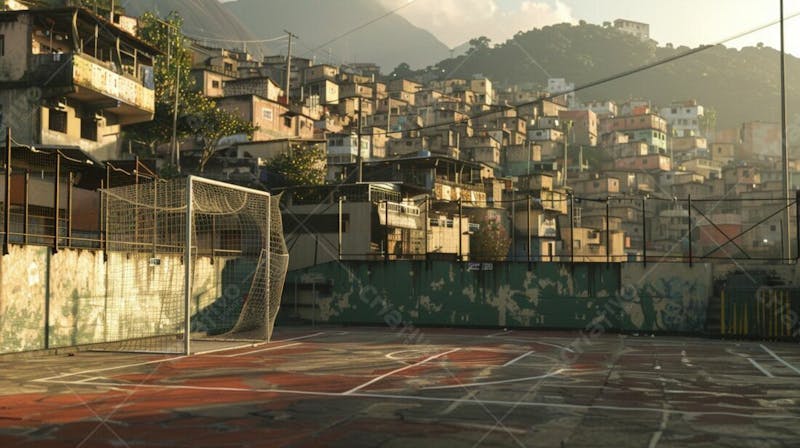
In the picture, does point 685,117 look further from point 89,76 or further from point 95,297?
point 95,297

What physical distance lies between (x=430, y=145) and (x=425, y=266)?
68521 millimetres

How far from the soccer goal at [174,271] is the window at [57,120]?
18033mm

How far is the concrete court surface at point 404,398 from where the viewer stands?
10703mm

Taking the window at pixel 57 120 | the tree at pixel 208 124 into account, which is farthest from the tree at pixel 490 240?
the window at pixel 57 120

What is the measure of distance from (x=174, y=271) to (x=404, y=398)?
16.6 metres

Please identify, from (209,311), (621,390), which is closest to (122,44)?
(209,311)

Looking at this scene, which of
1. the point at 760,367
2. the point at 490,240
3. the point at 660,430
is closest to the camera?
the point at 660,430

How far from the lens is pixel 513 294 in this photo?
3328 centimetres

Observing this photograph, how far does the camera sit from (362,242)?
1711 inches

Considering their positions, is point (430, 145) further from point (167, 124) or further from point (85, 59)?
point (85, 59)

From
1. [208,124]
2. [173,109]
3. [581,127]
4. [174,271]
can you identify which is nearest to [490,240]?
[208,124]

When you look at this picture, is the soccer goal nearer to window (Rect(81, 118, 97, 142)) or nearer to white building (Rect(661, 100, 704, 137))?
window (Rect(81, 118, 97, 142))

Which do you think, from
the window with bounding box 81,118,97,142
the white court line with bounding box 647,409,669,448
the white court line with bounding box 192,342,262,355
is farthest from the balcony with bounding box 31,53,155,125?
the white court line with bounding box 647,409,669,448

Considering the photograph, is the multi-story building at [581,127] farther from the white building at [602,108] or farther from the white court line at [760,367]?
the white court line at [760,367]
